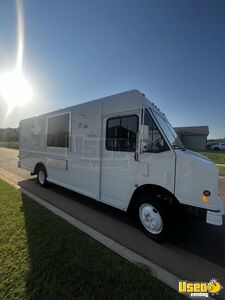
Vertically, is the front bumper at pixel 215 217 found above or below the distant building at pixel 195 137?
below

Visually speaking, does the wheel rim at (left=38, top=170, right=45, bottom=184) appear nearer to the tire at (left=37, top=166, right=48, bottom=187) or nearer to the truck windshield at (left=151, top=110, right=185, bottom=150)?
the tire at (left=37, top=166, right=48, bottom=187)

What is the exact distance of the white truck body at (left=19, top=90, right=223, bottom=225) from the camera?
10.2 feet

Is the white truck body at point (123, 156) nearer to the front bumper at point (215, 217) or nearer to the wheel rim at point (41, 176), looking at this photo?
the front bumper at point (215, 217)

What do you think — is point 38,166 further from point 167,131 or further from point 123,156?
point 167,131

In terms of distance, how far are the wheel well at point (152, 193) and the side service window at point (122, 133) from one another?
846 millimetres

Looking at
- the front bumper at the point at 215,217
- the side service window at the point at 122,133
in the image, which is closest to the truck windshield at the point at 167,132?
the side service window at the point at 122,133

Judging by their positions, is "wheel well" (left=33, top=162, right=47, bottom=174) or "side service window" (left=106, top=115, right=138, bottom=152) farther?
"wheel well" (left=33, top=162, right=47, bottom=174)

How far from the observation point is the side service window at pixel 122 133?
3904 mm

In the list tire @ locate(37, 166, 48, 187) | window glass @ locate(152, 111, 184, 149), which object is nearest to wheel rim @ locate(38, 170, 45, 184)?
tire @ locate(37, 166, 48, 187)

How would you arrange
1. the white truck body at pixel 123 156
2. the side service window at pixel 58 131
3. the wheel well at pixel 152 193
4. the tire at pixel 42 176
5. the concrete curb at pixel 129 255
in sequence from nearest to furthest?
the concrete curb at pixel 129 255
the white truck body at pixel 123 156
the wheel well at pixel 152 193
the side service window at pixel 58 131
the tire at pixel 42 176

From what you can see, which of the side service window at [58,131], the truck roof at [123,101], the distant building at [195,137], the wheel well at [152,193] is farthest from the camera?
the distant building at [195,137]

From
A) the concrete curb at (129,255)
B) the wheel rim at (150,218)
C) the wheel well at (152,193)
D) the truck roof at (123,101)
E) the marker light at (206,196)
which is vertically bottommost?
the concrete curb at (129,255)

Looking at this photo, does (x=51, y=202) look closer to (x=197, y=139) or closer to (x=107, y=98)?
(x=107, y=98)

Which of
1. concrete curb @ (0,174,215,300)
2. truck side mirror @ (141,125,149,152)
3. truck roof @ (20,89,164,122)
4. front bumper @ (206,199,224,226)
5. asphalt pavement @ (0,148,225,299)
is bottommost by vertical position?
asphalt pavement @ (0,148,225,299)
